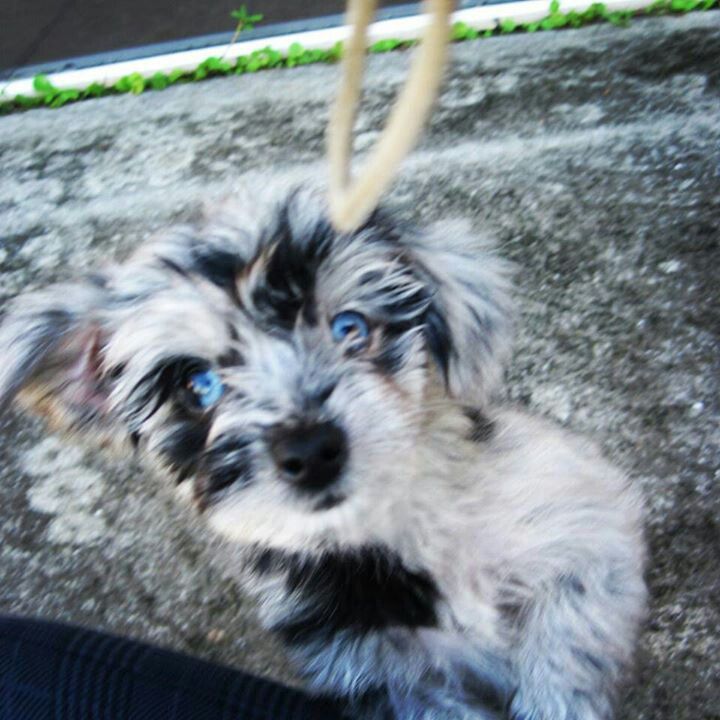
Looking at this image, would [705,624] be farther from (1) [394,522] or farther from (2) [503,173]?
(2) [503,173]

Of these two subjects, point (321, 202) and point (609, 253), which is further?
point (609, 253)

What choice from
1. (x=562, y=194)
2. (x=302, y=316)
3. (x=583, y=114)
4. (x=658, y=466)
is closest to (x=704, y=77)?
(x=583, y=114)

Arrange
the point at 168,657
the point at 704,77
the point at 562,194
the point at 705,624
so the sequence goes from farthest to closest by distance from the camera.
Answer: the point at 704,77
the point at 562,194
the point at 705,624
the point at 168,657

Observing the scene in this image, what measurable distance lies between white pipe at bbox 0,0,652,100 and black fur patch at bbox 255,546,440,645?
2.56 meters

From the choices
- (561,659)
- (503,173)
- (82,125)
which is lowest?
(561,659)

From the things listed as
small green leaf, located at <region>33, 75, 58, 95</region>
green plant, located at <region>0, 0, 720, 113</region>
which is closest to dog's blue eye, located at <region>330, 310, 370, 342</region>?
green plant, located at <region>0, 0, 720, 113</region>

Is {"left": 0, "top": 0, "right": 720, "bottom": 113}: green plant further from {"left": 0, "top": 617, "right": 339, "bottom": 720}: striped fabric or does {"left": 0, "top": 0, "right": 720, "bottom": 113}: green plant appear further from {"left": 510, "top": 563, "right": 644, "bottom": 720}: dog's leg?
{"left": 0, "top": 617, "right": 339, "bottom": 720}: striped fabric

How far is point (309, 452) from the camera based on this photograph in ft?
4.56

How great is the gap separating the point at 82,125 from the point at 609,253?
7.38ft

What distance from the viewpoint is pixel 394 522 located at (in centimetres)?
165

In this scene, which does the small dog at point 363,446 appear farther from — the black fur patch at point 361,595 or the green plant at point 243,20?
the green plant at point 243,20

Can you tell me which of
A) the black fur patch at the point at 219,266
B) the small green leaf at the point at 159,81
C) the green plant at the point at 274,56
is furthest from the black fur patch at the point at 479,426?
the small green leaf at the point at 159,81

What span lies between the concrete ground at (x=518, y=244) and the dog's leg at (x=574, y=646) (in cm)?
33

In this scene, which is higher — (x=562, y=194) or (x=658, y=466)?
(x=562, y=194)
